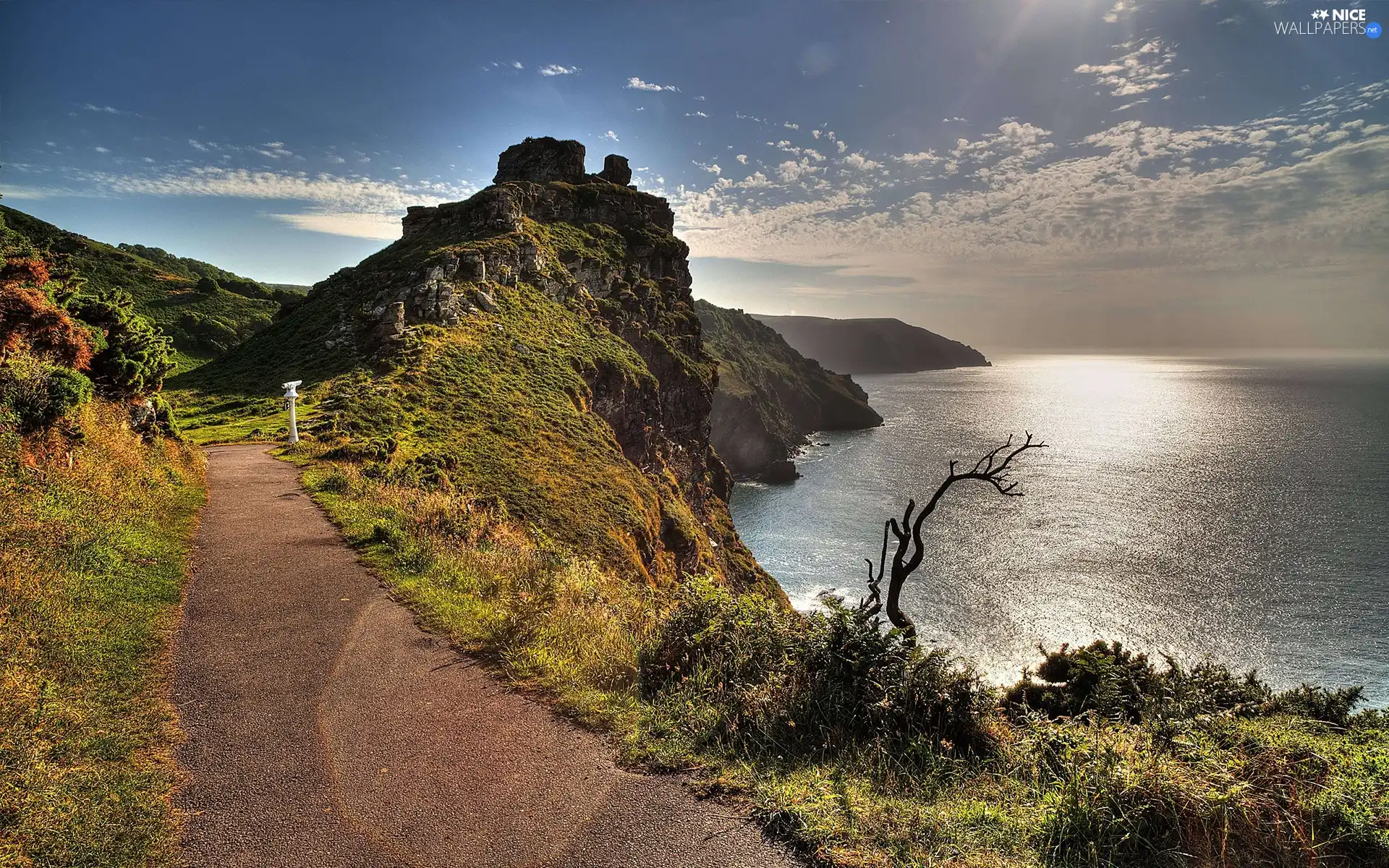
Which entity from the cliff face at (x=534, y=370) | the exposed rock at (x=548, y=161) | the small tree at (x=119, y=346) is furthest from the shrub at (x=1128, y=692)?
the exposed rock at (x=548, y=161)

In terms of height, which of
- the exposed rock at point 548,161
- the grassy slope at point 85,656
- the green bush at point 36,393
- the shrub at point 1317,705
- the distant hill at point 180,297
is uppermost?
the exposed rock at point 548,161

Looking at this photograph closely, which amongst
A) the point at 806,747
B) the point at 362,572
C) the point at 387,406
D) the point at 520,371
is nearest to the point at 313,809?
the point at 806,747

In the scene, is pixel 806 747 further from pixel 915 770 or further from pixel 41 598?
pixel 41 598

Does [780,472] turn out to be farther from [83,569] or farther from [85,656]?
[85,656]

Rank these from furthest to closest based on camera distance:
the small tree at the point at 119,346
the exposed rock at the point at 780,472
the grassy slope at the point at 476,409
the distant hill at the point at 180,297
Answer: the exposed rock at the point at 780,472 < the distant hill at the point at 180,297 < the grassy slope at the point at 476,409 < the small tree at the point at 119,346

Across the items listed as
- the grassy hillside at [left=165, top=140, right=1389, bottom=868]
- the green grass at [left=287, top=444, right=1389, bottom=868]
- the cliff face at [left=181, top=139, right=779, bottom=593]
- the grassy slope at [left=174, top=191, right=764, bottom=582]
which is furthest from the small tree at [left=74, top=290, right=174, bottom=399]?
the green grass at [left=287, top=444, right=1389, bottom=868]

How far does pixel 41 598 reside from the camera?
6.78m

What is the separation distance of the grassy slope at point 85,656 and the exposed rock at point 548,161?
7393cm

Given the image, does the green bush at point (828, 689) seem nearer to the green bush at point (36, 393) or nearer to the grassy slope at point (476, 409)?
the green bush at point (36, 393)

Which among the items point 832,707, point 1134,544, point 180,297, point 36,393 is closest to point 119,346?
point 36,393

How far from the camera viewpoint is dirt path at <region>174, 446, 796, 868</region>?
4309 millimetres

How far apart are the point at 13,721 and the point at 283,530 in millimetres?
7626

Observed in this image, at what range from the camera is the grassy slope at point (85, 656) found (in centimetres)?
404

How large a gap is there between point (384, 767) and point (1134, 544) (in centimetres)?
8420
